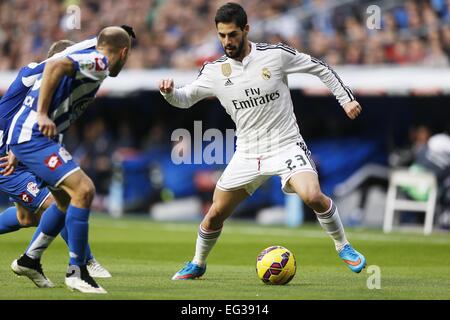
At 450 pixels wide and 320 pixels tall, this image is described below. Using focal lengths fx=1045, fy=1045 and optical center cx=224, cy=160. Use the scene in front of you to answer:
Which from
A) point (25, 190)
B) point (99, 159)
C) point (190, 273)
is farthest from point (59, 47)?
point (99, 159)

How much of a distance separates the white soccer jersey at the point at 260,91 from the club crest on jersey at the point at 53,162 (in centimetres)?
187

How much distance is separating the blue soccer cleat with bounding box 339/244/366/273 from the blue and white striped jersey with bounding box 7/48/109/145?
3.02m

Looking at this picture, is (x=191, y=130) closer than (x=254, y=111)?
No

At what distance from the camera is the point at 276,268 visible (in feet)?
34.0

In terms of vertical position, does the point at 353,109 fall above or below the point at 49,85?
below

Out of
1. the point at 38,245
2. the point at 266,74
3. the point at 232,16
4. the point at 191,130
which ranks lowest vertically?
the point at 191,130

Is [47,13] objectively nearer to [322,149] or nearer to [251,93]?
[322,149]

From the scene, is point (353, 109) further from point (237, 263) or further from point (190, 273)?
point (237, 263)

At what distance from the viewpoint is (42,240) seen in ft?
31.8

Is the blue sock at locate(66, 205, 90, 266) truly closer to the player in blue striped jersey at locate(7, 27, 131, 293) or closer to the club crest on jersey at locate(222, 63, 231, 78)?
the player in blue striped jersey at locate(7, 27, 131, 293)

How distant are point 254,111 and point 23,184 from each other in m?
2.57

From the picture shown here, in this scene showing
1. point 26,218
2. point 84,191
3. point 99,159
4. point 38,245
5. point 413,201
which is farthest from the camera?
point 99,159

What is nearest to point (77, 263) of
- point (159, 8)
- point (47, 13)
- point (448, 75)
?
point (448, 75)

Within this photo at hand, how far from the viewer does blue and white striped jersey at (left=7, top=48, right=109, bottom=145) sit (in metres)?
9.05
